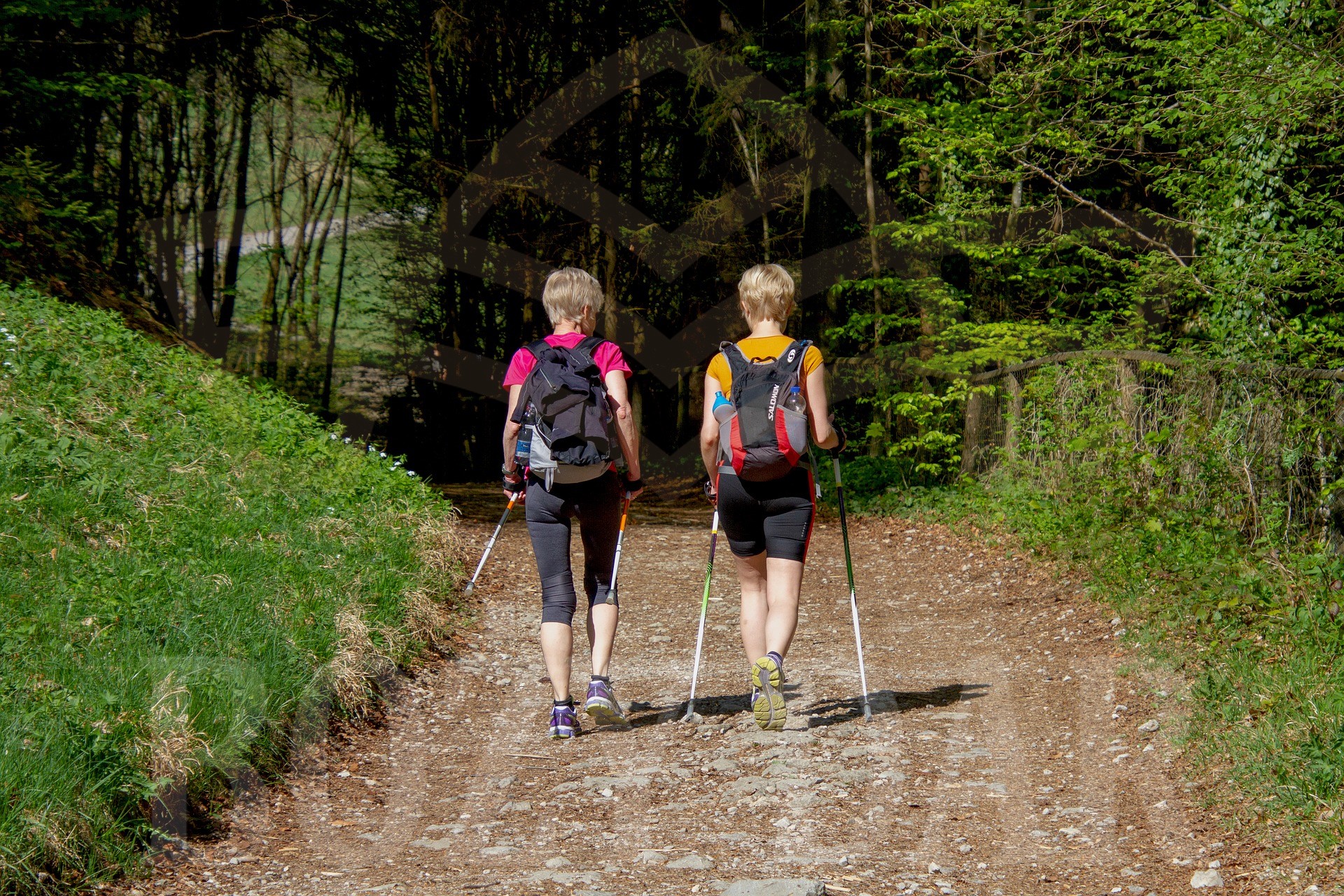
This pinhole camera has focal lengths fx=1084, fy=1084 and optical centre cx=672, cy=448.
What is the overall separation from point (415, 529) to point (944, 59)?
11.3 meters

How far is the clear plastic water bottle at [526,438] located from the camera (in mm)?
4828

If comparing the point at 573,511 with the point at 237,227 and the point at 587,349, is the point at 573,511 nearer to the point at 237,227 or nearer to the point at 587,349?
the point at 587,349

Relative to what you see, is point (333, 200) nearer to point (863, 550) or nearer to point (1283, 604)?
point (863, 550)

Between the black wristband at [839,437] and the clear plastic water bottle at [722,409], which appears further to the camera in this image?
the black wristband at [839,437]

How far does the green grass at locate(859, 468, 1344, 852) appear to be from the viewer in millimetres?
3768

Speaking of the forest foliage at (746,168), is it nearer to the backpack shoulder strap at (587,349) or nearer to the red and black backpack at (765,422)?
the red and black backpack at (765,422)

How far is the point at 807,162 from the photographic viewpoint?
55.4ft

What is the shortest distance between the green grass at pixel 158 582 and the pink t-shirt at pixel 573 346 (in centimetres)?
166

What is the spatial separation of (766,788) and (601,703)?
3.20ft

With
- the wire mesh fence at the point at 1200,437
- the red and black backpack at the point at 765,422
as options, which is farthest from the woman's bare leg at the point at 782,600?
the wire mesh fence at the point at 1200,437

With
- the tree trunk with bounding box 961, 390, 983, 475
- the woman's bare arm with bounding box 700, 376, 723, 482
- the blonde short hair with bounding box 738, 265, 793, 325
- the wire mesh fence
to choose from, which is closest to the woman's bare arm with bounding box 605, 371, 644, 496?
the woman's bare arm with bounding box 700, 376, 723, 482

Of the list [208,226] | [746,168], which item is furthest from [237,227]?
[746,168]

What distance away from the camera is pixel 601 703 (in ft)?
16.4

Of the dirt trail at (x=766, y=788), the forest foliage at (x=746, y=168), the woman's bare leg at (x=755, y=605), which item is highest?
the forest foliage at (x=746, y=168)
